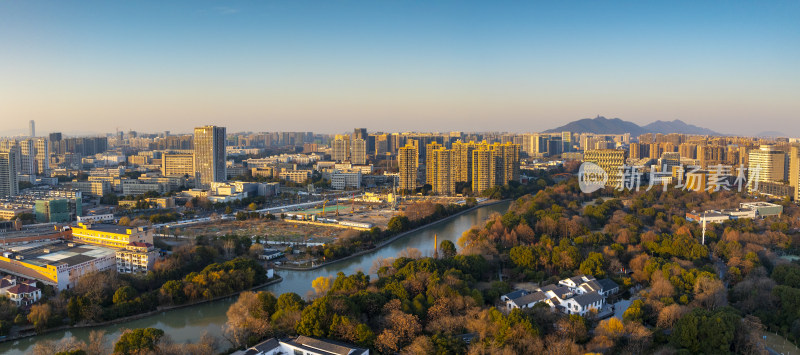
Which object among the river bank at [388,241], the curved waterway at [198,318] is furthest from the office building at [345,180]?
the curved waterway at [198,318]

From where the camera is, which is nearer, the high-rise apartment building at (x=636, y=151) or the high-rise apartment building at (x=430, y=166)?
the high-rise apartment building at (x=430, y=166)

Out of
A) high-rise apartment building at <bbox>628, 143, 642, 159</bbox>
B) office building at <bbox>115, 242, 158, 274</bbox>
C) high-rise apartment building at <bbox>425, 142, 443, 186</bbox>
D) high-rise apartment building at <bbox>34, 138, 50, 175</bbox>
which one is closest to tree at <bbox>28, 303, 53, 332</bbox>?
office building at <bbox>115, 242, 158, 274</bbox>

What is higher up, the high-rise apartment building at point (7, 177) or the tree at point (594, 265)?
the high-rise apartment building at point (7, 177)

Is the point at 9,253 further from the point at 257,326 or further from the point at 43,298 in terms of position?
the point at 257,326

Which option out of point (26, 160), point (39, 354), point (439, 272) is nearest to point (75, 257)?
point (39, 354)

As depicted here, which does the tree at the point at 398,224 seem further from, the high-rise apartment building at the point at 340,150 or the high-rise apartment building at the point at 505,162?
the high-rise apartment building at the point at 340,150

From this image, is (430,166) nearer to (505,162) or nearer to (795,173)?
(505,162)
